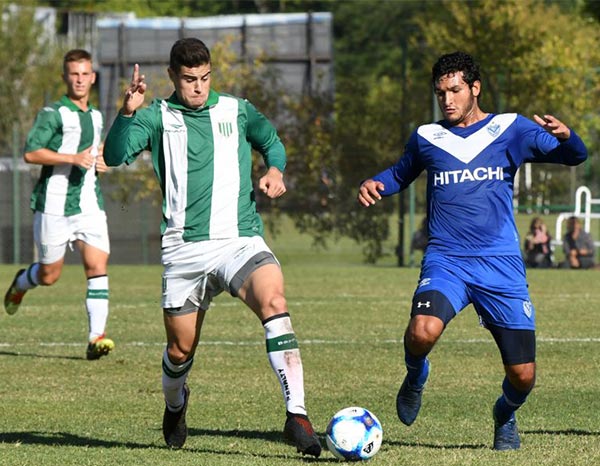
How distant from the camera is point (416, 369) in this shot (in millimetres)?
6820

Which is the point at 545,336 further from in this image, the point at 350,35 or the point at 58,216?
the point at 350,35

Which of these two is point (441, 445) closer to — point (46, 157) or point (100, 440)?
point (100, 440)

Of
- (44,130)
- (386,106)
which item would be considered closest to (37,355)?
(44,130)

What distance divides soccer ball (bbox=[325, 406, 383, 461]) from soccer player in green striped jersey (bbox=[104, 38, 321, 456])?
716mm

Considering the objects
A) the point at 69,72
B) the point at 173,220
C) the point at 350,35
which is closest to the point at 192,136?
the point at 173,220

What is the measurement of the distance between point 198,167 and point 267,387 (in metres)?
2.75

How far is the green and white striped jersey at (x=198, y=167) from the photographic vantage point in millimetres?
6699

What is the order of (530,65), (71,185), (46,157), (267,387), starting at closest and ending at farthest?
(267,387), (46,157), (71,185), (530,65)

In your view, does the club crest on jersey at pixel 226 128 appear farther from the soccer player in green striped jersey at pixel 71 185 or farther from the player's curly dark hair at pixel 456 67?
the soccer player in green striped jersey at pixel 71 185

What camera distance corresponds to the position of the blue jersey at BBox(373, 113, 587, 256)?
6.70 m

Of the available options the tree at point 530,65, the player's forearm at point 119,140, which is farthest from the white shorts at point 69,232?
the tree at point 530,65

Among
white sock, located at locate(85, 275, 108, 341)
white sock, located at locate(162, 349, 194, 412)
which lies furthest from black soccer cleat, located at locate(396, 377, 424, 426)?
white sock, located at locate(85, 275, 108, 341)

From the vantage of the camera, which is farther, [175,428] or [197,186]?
[175,428]

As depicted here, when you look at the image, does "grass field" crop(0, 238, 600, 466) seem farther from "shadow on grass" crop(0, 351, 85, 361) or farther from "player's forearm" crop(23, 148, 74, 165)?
"player's forearm" crop(23, 148, 74, 165)
